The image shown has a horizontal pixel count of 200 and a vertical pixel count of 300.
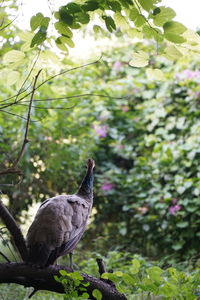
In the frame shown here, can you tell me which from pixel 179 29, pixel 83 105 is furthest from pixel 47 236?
pixel 83 105

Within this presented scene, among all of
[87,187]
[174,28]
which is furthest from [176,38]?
[87,187]

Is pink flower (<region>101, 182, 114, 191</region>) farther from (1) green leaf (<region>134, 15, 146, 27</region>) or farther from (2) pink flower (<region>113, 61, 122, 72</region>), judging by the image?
(1) green leaf (<region>134, 15, 146, 27</region>)

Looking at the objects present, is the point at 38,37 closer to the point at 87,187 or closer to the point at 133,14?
the point at 133,14

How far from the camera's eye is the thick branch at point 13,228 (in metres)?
1.64

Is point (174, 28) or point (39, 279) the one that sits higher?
A: point (174, 28)

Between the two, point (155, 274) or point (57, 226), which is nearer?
point (155, 274)

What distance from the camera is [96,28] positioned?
1576 mm

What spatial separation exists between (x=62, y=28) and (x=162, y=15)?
1.03 feet

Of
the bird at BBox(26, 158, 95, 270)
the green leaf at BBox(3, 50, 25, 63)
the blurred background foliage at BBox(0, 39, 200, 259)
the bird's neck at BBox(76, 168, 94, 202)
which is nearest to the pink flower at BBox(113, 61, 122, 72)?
the blurred background foliage at BBox(0, 39, 200, 259)

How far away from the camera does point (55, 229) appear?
1926 millimetres

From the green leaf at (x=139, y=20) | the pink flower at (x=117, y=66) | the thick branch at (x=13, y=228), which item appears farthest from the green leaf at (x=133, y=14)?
the pink flower at (x=117, y=66)

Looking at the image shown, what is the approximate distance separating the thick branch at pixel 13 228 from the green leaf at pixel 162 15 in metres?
0.82

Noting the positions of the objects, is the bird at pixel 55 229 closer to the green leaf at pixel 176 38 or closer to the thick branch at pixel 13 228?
the thick branch at pixel 13 228

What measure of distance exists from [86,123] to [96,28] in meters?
3.77
